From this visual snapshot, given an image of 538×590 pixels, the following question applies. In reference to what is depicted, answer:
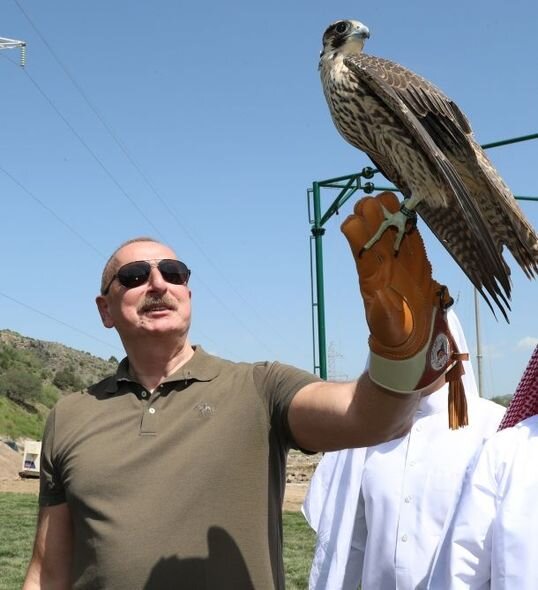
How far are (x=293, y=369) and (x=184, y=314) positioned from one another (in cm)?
45

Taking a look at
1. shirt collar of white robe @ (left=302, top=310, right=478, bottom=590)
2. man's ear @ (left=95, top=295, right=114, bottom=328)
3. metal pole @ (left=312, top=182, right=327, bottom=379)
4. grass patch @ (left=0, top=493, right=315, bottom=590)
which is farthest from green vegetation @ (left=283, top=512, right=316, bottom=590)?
man's ear @ (left=95, top=295, right=114, bottom=328)

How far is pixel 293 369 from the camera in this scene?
7.80ft

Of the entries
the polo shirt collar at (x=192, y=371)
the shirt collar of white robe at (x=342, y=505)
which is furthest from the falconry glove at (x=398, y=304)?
the shirt collar of white robe at (x=342, y=505)

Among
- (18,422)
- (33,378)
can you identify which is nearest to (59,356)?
(33,378)

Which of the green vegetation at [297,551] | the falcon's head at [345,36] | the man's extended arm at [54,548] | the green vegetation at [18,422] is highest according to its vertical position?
the falcon's head at [345,36]

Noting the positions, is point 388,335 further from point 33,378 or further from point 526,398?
point 33,378

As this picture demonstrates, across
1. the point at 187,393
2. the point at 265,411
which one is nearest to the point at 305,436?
the point at 265,411

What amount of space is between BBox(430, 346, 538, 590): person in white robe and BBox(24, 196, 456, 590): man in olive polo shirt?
10.3 inches

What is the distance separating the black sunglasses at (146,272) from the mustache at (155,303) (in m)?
0.07

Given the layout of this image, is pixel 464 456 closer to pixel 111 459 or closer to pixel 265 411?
pixel 265 411

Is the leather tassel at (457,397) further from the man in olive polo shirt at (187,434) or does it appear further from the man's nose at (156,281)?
the man's nose at (156,281)

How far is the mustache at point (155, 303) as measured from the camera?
2.52 meters

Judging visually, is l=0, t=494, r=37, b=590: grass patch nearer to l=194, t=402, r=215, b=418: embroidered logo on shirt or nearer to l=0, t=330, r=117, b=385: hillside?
l=194, t=402, r=215, b=418: embroidered logo on shirt

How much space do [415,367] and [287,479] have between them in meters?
16.5
